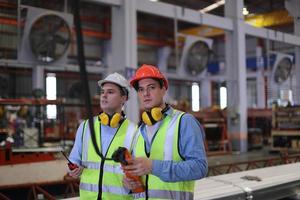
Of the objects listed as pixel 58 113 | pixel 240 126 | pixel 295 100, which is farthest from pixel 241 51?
pixel 58 113

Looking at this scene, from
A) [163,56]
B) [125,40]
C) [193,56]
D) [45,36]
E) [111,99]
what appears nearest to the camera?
[111,99]

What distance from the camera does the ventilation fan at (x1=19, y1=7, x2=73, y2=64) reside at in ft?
23.8

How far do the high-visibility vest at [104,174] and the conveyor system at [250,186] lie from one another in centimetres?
103

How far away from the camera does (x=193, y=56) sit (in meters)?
10.3

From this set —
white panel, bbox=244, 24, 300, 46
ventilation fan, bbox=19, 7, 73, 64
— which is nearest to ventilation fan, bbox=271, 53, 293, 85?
white panel, bbox=244, 24, 300, 46

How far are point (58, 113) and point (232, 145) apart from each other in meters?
5.94

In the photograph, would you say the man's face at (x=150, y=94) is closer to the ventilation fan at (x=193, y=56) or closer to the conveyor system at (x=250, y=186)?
the conveyor system at (x=250, y=186)

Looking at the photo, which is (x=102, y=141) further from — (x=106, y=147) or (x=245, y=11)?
(x=245, y=11)

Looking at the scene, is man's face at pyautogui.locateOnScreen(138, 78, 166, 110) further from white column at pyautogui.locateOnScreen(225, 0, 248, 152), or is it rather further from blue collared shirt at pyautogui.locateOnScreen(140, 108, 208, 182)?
white column at pyautogui.locateOnScreen(225, 0, 248, 152)

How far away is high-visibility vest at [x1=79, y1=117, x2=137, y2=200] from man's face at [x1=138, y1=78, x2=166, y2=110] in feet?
1.62

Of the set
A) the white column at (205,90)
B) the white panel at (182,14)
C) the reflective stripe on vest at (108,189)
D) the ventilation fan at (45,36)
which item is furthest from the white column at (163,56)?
the reflective stripe on vest at (108,189)

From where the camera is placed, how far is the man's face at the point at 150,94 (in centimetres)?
211

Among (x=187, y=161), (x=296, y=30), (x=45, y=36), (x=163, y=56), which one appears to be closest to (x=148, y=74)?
(x=187, y=161)

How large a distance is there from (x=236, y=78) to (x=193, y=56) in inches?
76.8
